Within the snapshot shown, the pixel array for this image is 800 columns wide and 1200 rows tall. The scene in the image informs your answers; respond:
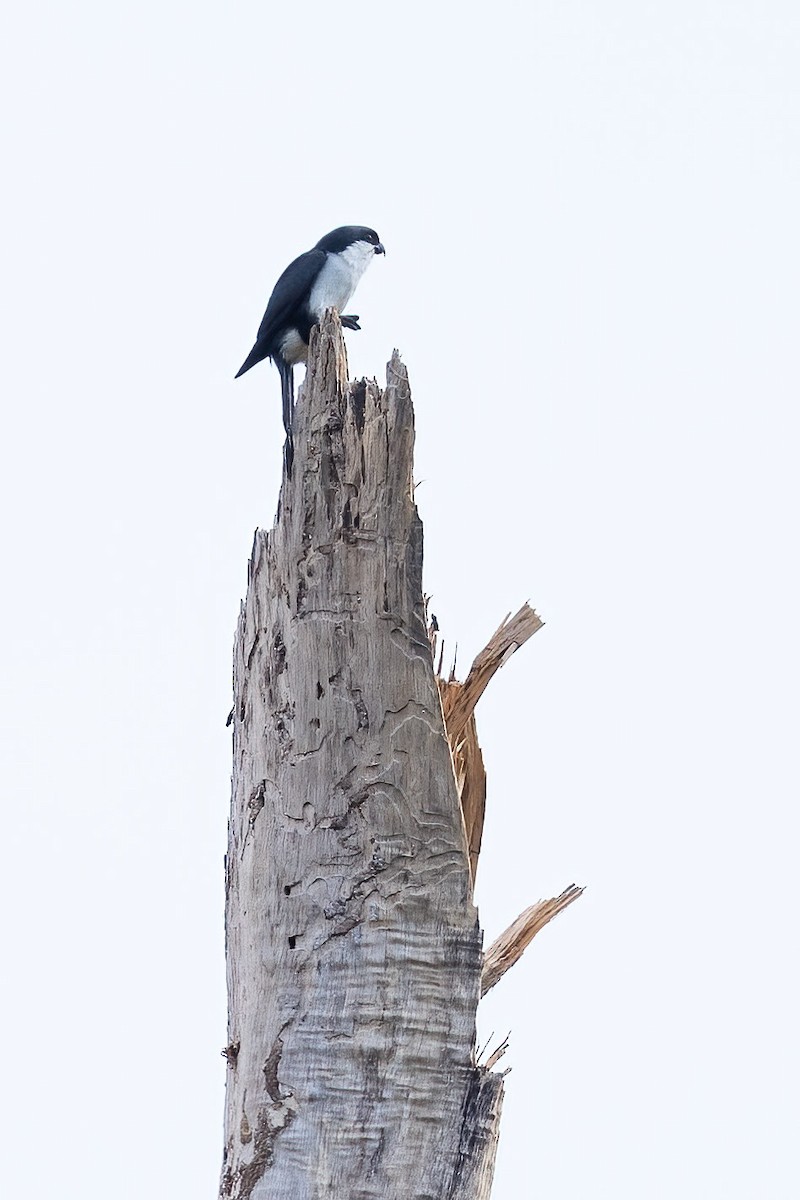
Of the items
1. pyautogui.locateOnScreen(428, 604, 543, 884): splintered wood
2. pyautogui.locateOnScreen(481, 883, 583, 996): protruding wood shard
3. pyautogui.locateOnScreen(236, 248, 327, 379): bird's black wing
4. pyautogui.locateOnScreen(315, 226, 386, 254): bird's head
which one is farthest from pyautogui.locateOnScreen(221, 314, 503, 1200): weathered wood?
pyautogui.locateOnScreen(315, 226, 386, 254): bird's head

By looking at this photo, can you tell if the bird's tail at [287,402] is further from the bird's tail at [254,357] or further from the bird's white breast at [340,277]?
the bird's white breast at [340,277]

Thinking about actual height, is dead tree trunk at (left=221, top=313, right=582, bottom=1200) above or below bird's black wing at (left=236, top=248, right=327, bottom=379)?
below

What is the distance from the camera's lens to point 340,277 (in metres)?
7.38

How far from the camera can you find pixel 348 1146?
15.9 feet

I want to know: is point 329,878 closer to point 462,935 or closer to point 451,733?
point 462,935

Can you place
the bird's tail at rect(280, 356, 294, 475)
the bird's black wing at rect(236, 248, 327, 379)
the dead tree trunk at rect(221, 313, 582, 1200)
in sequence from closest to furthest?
the dead tree trunk at rect(221, 313, 582, 1200) < the bird's tail at rect(280, 356, 294, 475) < the bird's black wing at rect(236, 248, 327, 379)

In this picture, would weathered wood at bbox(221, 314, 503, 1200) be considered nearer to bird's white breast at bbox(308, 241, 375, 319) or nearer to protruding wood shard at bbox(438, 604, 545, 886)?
protruding wood shard at bbox(438, 604, 545, 886)

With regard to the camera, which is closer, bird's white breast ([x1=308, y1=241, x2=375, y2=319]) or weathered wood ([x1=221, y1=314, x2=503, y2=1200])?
weathered wood ([x1=221, y1=314, x2=503, y2=1200])

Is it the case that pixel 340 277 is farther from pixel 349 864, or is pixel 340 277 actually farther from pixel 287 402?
pixel 349 864

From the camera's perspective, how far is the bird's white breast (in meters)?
7.25

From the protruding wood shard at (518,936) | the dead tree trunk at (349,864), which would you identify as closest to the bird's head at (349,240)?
the dead tree trunk at (349,864)

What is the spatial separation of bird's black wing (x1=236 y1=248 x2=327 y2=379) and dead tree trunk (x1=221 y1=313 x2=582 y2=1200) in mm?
1685

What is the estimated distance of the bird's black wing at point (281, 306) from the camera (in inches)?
283

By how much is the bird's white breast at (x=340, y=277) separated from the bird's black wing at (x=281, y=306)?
0.05 metres
